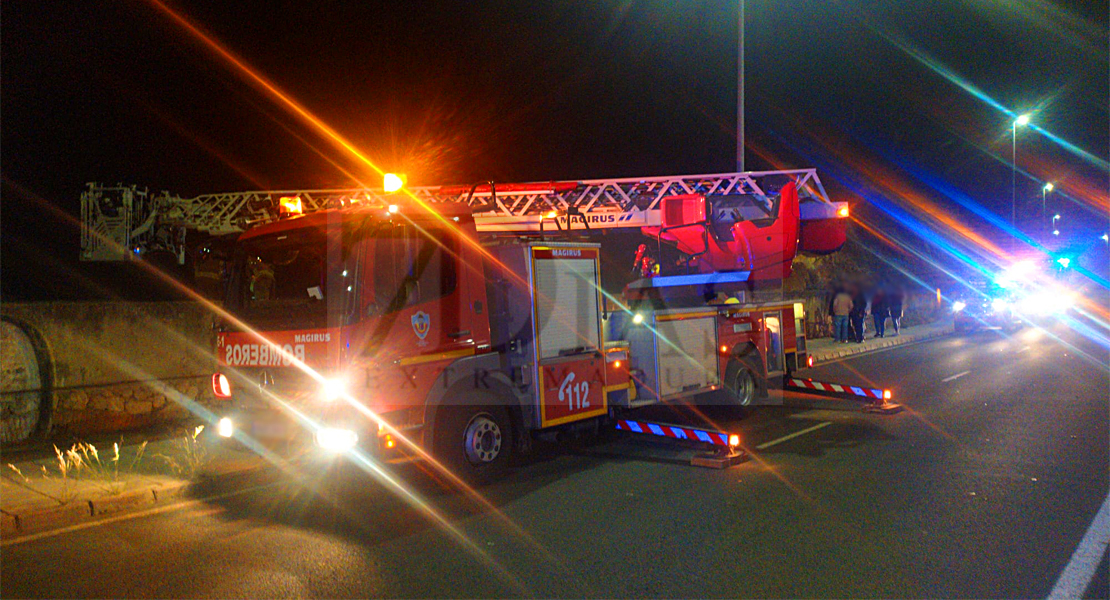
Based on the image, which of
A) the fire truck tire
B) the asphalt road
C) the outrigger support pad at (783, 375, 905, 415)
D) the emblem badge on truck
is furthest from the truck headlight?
the outrigger support pad at (783, 375, 905, 415)

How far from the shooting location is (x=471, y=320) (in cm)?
711

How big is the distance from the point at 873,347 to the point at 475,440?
19.1m

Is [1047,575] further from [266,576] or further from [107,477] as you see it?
[107,477]

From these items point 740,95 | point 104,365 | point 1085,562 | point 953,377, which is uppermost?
point 740,95

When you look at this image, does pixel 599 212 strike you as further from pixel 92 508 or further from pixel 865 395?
pixel 92 508

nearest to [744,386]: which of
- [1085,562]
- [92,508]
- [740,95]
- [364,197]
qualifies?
[1085,562]

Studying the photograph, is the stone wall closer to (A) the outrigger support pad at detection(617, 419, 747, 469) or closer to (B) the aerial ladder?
(B) the aerial ladder

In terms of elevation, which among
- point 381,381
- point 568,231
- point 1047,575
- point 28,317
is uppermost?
point 568,231

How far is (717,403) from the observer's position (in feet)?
34.3

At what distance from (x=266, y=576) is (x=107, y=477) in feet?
11.0

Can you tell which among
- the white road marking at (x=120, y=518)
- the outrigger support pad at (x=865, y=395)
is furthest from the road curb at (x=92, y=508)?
the outrigger support pad at (x=865, y=395)

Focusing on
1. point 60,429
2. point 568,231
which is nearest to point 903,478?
point 568,231

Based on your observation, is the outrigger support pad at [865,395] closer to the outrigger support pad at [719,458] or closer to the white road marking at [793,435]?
the white road marking at [793,435]

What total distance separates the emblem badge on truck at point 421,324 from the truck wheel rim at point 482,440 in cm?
103
